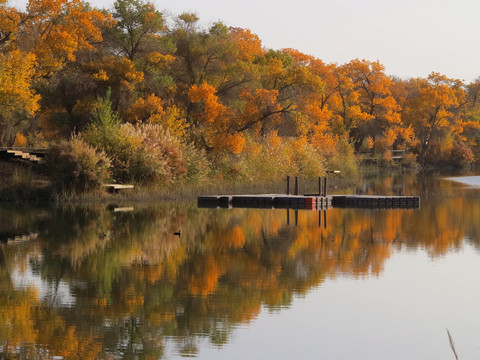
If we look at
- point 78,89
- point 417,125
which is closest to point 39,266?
point 78,89

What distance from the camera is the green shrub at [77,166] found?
39.4 meters

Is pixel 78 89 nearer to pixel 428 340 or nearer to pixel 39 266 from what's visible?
pixel 39 266

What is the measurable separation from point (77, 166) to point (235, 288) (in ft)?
75.3

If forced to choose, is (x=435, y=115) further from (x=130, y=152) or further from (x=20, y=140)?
(x=130, y=152)

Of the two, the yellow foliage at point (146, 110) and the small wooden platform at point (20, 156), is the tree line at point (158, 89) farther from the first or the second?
the small wooden platform at point (20, 156)

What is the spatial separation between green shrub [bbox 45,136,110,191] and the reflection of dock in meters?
4.82

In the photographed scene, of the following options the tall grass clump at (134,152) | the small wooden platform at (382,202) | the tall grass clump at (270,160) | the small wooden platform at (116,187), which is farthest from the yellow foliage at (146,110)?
the small wooden platform at (382,202)

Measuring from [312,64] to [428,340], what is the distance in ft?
243

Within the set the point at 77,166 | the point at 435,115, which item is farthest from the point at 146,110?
the point at 435,115

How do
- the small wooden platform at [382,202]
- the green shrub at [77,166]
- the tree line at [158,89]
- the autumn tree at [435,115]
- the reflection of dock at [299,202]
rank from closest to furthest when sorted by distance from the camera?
1. the green shrub at [77,166]
2. the reflection of dock at [299,202]
3. the small wooden platform at [382,202]
4. the tree line at [158,89]
5. the autumn tree at [435,115]

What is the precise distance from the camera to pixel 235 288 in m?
17.7

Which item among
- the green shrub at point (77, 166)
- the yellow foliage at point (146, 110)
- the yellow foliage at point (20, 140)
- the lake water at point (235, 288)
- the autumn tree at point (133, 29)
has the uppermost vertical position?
the autumn tree at point (133, 29)

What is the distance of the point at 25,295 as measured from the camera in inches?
661

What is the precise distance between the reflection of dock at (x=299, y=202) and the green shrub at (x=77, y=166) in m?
4.82
